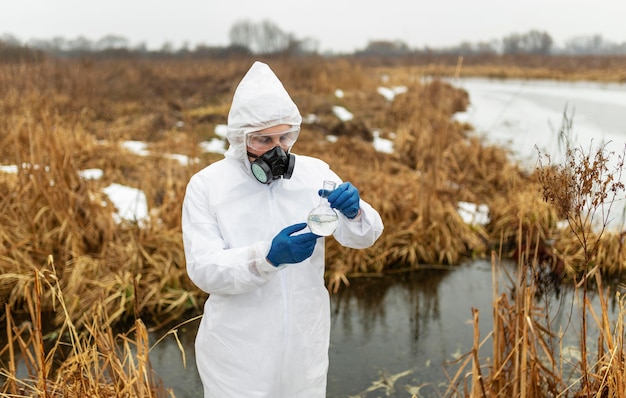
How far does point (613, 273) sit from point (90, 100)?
10.4 meters

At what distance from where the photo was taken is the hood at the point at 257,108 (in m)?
1.56

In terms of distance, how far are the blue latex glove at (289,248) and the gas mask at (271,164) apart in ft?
0.85

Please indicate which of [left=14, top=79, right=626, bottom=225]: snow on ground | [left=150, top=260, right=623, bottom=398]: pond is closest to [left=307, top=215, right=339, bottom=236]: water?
[left=150, top=260, right=623, bottom=398]: pond

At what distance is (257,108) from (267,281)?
0.54 meters

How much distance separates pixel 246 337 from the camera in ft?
5.27

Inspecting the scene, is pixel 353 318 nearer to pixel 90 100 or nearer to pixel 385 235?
pixel 385 235

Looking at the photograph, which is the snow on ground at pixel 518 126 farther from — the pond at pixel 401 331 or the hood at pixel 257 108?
the hood at pixel 257 108

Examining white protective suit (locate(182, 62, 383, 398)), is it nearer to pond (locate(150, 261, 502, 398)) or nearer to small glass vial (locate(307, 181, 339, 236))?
small glass vial (locate(307, 181, 339, 236))

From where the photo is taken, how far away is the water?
4.61ft

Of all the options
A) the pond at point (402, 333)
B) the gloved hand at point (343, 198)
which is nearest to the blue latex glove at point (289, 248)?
the gloved hand at point (343, 198)

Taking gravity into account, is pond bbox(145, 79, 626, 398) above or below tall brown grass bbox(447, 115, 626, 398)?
below

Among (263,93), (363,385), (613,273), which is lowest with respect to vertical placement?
(363,385)

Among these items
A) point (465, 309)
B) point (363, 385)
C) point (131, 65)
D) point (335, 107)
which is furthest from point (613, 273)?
point (131, 65)

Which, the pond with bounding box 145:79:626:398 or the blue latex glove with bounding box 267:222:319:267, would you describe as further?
the pond with bounding box 145:79:626:398
